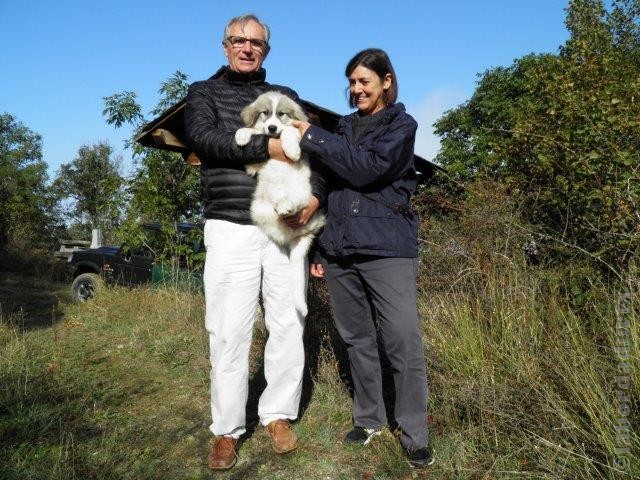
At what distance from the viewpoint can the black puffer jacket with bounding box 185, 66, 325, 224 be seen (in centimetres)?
274

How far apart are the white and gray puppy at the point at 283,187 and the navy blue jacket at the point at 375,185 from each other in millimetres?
225

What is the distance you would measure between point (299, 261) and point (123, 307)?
5017 millimetres

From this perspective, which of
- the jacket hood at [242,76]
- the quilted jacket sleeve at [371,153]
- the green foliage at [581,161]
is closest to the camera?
the quilted jacket sleeve at [371,153]

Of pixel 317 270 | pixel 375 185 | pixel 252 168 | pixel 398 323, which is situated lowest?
pixel 398 323

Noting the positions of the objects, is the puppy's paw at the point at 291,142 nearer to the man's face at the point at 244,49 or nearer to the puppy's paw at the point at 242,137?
the puppy's paw at the point at 242,137

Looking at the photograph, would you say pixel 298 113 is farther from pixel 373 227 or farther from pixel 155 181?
pixel 155 181

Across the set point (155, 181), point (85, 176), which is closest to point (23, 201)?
point (85, 176)

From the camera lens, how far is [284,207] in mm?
2805

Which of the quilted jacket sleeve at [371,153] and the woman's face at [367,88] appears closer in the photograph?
the quilted jacket sleeve at [371,153]

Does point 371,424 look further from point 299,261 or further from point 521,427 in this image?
point 299,261

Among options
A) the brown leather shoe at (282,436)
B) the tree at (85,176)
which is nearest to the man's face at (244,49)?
the brown leather shoe at (282,436)

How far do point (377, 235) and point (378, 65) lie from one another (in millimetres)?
962

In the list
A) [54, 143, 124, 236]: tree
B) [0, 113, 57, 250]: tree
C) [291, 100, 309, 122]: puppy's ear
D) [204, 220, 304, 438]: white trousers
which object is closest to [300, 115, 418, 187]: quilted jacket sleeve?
[291, 100, 309, 122]: puppy's ear

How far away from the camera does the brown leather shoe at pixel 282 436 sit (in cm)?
289
